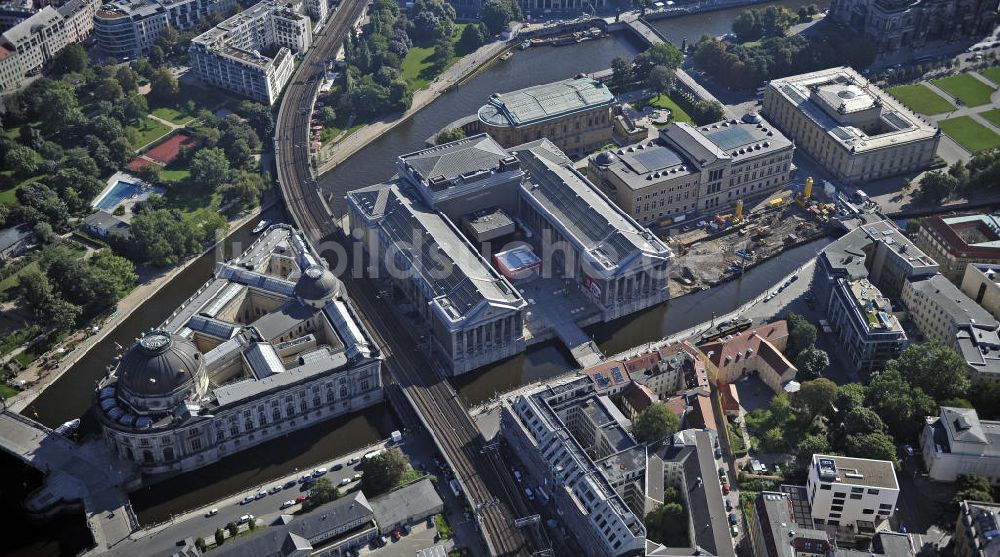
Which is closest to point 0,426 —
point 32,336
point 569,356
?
point 32,336

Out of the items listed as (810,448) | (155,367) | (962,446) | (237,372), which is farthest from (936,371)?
(155,367)

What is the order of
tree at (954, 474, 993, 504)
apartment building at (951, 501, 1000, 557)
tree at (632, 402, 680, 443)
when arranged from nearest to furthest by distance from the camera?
apartment building at (951, 501, 1000, 557), tree at (954, 474, 993, 504), tree at (632, 402, 680, 443)

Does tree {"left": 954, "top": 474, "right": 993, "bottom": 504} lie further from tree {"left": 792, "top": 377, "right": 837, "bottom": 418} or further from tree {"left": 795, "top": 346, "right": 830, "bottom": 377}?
tree {"left": 795, "top": 346, "right": 830, "bottom": 377}

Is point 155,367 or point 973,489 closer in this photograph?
point 973,489

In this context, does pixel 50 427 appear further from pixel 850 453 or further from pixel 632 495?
pixel 850 453

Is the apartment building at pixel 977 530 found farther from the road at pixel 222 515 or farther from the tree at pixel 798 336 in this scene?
the road at pixel 222 515

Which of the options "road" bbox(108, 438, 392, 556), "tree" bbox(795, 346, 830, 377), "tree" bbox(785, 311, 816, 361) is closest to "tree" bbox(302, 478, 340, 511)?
"road" bbox(108, 438, 392, 556)

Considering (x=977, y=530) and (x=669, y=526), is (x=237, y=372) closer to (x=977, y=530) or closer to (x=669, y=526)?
(x=669, y=526)
